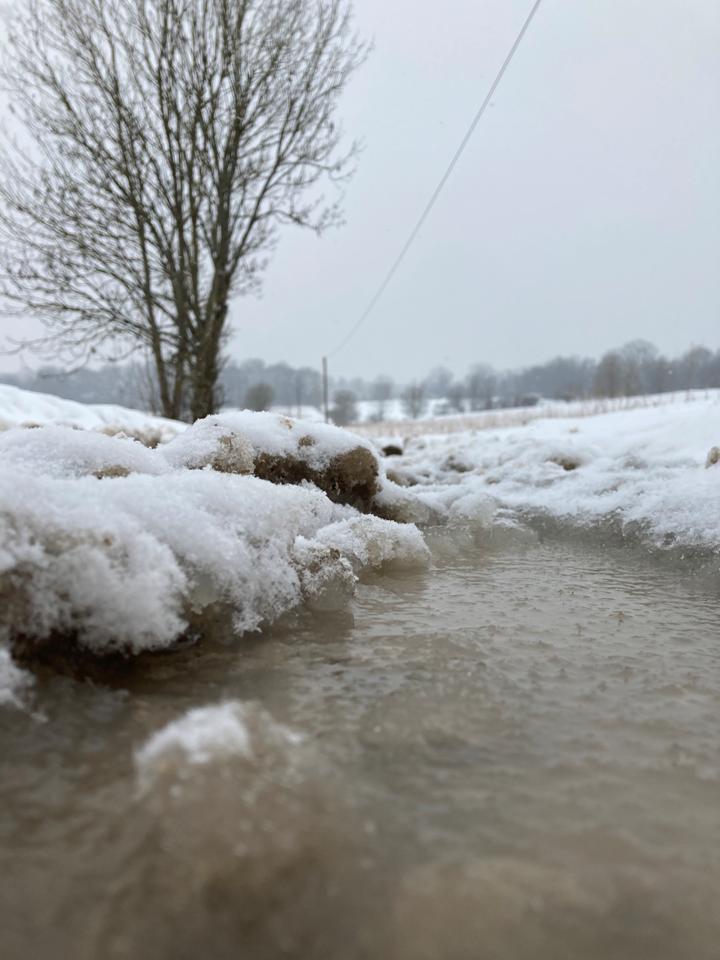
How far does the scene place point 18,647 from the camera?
92cm

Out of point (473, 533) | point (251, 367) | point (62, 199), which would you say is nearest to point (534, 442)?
point (473, 533)

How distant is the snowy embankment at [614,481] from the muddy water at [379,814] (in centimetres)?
140

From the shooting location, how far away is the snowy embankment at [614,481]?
2.45 meters

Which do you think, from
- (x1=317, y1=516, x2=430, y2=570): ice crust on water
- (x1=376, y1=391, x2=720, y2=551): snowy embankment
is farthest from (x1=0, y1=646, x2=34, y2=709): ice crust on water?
(x1=376, y1=391, x2=720, y2=551): snowy embankment

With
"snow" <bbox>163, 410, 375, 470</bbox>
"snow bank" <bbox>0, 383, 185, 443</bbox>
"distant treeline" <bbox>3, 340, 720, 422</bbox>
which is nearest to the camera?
"snow" <bbox>163, 410, 375, 470</bbox>

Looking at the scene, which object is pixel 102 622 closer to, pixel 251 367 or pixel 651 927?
pixel 651 927

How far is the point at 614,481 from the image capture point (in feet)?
10.5

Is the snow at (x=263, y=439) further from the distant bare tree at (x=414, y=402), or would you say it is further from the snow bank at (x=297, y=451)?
the distant bare tree at (x=414, y=402)

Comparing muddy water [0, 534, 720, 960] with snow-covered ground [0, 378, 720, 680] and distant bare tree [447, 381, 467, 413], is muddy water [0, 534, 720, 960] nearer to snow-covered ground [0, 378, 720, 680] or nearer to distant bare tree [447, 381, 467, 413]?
snow-covered ground [0, 378, 720, 680]

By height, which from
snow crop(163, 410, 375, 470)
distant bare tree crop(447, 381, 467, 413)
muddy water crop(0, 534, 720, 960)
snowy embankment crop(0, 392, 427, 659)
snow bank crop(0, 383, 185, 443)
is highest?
distant bare tree crop(447, 381, 467, 413)

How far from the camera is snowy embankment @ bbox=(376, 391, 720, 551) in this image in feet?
8.05

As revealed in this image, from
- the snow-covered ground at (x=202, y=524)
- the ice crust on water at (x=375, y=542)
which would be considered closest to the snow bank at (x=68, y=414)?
the snow-covered ground at (x=202, y=524)

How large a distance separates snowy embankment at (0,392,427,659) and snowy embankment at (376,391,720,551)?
1132mm

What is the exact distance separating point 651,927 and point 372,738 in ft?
1.34
